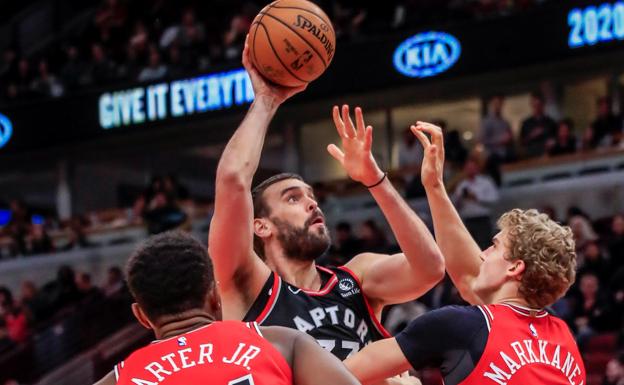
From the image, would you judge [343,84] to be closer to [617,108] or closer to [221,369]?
[617,108]

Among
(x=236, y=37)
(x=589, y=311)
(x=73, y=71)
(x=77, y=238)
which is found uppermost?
(x=236, y=37)

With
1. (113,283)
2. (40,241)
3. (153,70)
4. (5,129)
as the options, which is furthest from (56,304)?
(5,129)

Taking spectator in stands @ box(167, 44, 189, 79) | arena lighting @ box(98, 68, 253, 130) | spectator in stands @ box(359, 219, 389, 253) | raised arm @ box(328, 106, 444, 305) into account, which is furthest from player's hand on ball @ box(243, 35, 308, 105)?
spectator in stands @ box(167, 44, 189, 79)

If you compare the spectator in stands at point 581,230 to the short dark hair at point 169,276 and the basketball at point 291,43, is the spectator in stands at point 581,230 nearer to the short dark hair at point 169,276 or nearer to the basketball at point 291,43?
the basketball at point 291,43

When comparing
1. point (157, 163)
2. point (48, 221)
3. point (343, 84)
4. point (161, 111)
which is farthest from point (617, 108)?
point (48, 221)

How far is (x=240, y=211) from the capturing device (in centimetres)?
431

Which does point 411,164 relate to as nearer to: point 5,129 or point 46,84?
point 46,84

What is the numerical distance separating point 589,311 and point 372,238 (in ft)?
11.2

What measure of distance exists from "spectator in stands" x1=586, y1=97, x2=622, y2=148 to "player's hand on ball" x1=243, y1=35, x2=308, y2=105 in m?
9.91

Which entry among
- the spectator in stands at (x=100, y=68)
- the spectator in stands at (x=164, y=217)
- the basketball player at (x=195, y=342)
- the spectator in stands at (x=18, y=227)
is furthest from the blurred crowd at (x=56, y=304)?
the basketball player at (x=195, y=342)

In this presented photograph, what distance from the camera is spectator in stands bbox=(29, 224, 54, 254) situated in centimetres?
1714

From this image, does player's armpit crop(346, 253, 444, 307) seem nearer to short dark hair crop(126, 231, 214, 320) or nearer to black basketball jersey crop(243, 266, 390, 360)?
black basketball jersey crop(243, 266, 390, 360)

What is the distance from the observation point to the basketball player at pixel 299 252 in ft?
14.3

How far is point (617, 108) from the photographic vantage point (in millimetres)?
16328
